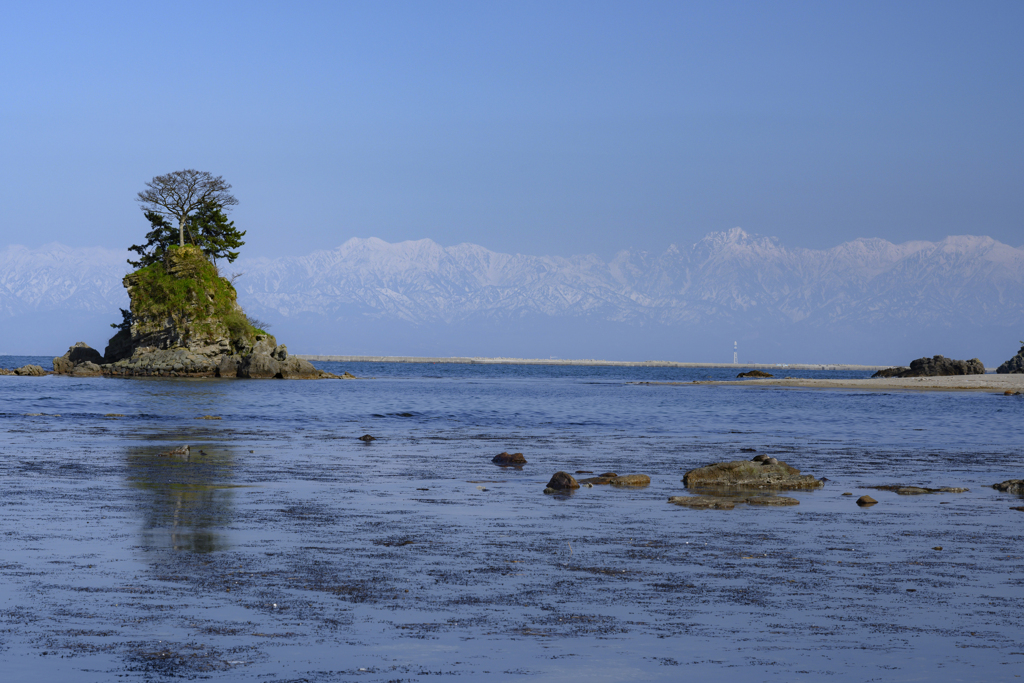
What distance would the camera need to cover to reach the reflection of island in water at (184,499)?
13.6m

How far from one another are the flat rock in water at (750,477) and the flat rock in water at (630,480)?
916 millimetres

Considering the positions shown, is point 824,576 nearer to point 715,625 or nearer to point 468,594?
point 715,625

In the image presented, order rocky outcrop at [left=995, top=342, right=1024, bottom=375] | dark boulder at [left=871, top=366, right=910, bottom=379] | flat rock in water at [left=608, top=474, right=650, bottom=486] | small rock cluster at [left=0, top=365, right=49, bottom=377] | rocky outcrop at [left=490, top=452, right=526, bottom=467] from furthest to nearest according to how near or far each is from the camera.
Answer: dark boulder at [left=871, top=366, right=910, bottom=379]
rocky outcrop at [left=995, top=342, right=1024, bottom=375]
small rock cluster at [left=0, top=365, right=49, bottom=377]
rocky outcrop at [left=490, top=452, right=526, bottom=467]
flat rock in water at [left=608, top=474, right=650, bottom=486]

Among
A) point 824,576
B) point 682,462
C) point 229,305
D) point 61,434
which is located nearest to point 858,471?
point 682,462

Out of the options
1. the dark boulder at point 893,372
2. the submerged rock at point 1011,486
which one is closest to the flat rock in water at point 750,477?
the submerged rock at point 1011,486

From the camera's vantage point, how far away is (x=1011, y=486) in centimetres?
2069

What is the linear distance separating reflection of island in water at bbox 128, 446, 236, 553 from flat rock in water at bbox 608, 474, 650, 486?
27.3 feet

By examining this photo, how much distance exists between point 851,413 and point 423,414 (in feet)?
81.4

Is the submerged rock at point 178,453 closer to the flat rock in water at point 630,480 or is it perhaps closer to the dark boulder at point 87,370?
the flat rock in water at point 630,480

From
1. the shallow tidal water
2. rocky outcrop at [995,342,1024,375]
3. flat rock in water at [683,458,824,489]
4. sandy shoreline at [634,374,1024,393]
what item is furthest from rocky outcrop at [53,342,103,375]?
rocky outcrop at [995,342,1024,375]

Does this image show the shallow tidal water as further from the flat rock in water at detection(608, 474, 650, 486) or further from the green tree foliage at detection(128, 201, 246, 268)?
the green tree foliage at detection(128, 201, 246, 268)

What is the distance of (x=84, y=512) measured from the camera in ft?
52.9

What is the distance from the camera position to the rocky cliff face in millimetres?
111375

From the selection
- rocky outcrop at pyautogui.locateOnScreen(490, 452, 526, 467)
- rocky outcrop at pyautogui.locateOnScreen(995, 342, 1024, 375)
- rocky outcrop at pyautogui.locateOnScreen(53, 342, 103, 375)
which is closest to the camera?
rocky outcrop at pyautogui.locateOnScreen(490, 452, 526, 467)
